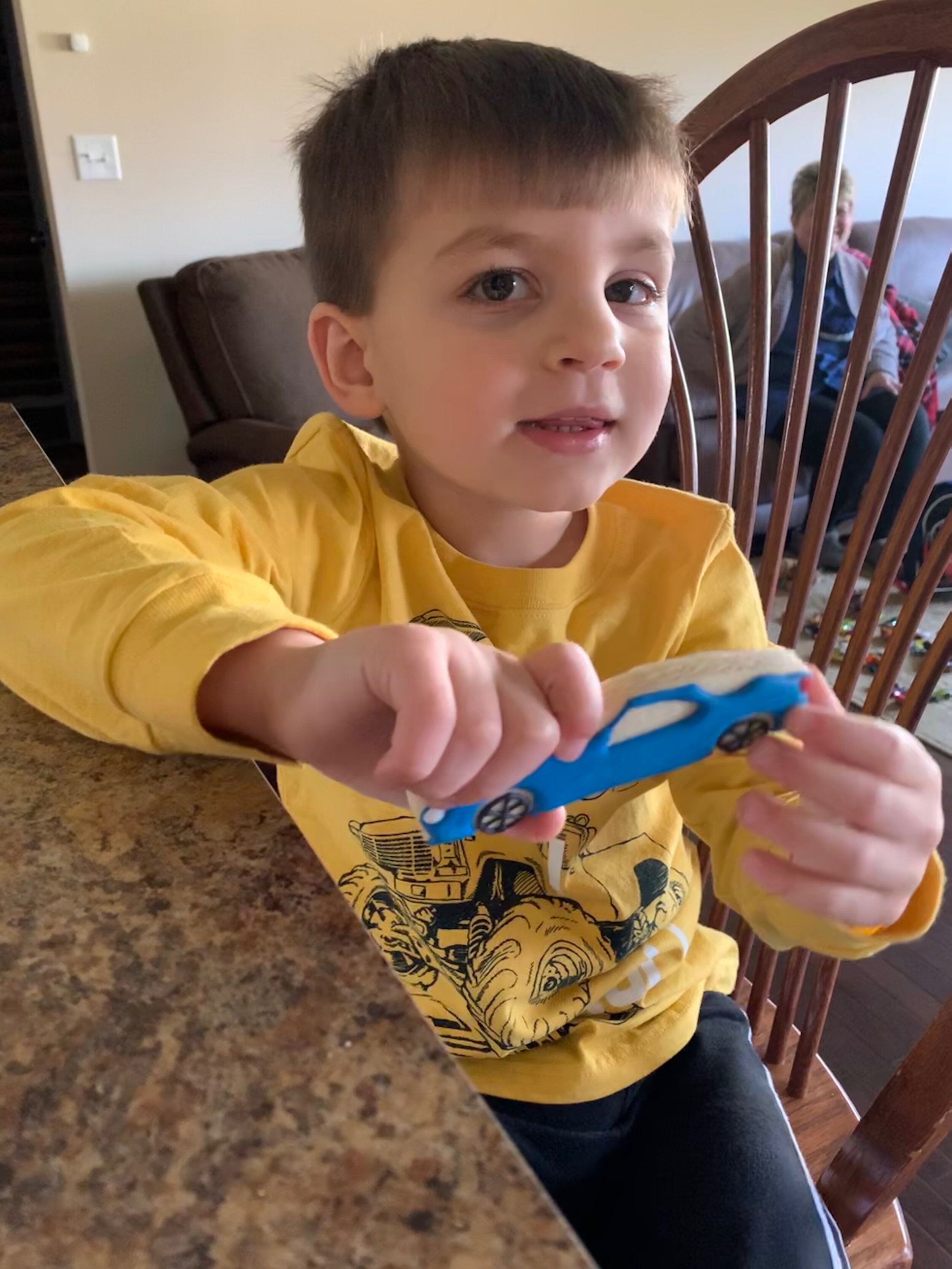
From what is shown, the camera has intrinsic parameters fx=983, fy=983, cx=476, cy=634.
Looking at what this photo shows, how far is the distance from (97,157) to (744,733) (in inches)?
125

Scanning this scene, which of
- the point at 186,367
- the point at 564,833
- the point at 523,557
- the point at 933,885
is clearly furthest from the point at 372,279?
the point at 186,367

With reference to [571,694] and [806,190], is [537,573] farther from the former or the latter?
[806,190]

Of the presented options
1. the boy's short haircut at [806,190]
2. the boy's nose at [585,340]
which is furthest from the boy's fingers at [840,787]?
the boy's short haircut at [806,190]

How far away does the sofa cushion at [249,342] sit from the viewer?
282cm

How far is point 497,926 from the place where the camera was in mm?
771

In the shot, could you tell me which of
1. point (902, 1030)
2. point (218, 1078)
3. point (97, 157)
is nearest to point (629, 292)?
point (218, 1078)

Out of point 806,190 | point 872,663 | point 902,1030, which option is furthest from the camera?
point 806,190

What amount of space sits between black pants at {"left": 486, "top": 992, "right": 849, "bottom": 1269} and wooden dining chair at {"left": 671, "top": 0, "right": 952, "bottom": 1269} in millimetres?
55

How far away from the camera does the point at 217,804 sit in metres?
0.49

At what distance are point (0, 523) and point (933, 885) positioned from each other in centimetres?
60

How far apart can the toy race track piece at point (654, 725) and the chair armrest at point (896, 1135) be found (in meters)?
0.37

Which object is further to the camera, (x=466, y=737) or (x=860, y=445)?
(x=860, y=445)

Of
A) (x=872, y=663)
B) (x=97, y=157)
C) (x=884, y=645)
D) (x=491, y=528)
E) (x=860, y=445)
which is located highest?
(x=97, y=157)

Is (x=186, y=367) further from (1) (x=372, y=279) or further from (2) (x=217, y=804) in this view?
(2) (x=217, y=804)
